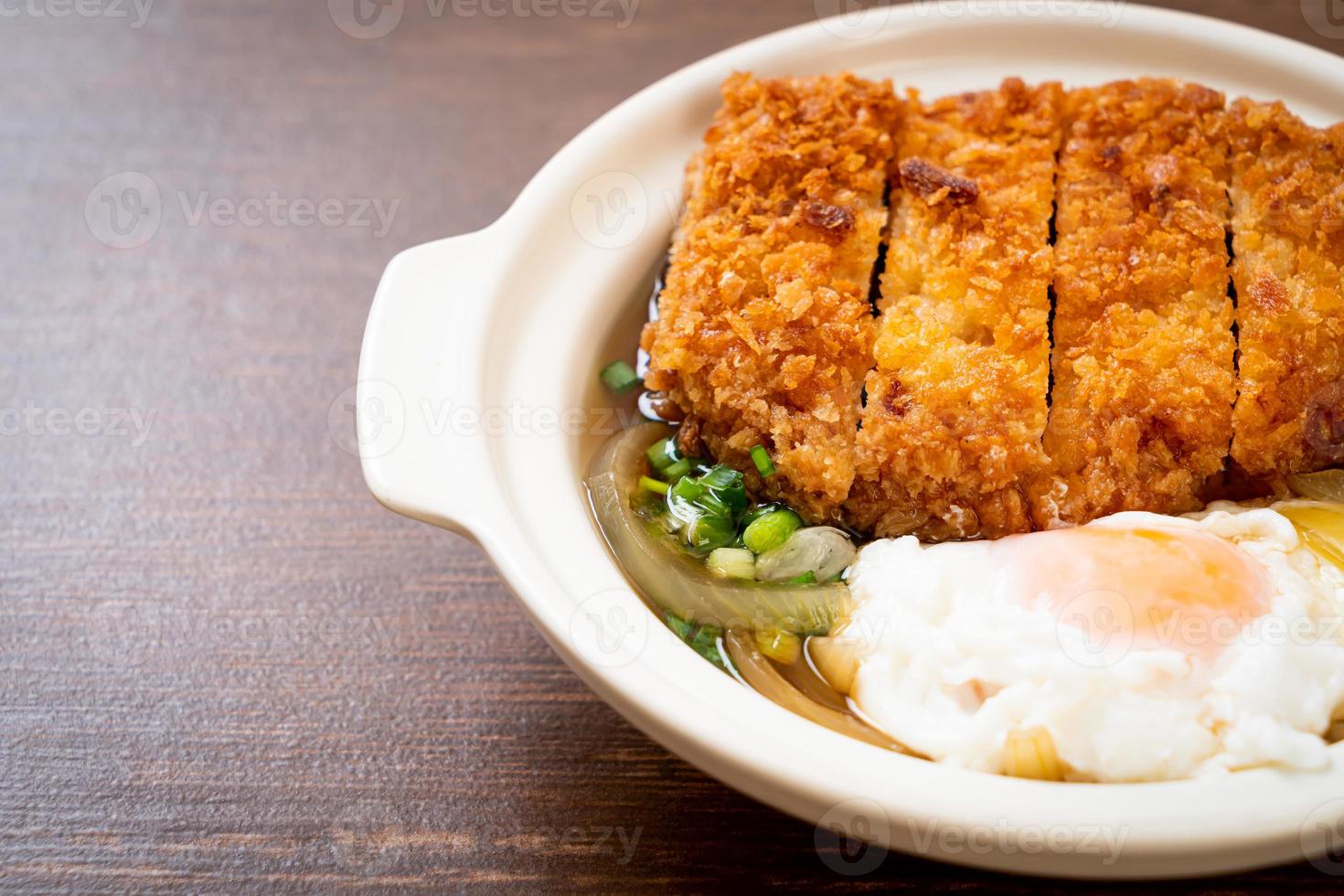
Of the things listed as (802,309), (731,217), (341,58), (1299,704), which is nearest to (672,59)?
(341,58)

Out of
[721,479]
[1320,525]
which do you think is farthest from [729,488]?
[1320,525]

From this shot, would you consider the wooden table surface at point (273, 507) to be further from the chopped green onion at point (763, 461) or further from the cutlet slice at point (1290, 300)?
the cutlet slice at point (1290, 300)

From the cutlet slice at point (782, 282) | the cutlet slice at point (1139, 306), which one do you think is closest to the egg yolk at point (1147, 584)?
the cutlet slice at point (1139, 306)

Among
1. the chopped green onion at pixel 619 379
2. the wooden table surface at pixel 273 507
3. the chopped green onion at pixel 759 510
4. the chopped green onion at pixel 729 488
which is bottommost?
the wooden table surface at pixel 273 507

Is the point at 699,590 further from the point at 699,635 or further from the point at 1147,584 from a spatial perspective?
the point at 1147,584

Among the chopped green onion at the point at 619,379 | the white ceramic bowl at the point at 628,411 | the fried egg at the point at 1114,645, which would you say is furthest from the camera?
the chopped green onion at the point at 619,379

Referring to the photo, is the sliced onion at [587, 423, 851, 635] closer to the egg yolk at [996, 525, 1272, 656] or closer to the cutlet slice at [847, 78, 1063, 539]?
the cutlet slice at [847, 78, 1063, 539]

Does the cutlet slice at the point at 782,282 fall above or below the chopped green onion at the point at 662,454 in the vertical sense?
above
